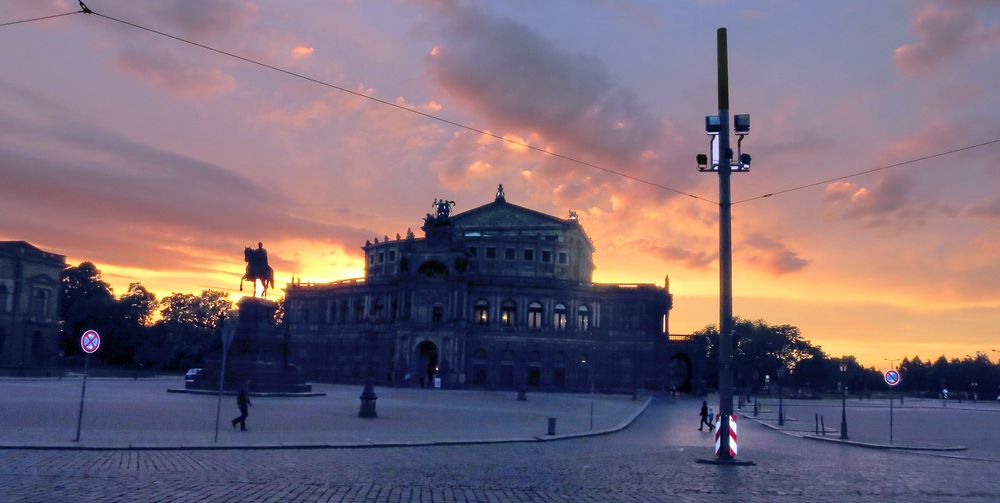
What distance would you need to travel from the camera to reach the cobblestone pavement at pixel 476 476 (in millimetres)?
13602

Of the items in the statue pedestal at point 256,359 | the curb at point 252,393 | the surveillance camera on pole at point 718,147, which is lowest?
the curb at point 252,393

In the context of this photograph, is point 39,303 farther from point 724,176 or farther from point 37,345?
point 724,176

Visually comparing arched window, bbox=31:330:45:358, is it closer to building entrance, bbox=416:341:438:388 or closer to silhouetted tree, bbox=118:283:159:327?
silhouetted tree, bbox=118:283:159:327

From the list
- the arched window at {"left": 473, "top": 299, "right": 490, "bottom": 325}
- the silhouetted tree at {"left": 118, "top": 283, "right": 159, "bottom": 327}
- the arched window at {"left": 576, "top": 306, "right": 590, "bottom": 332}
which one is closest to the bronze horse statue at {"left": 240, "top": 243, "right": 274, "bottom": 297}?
the arched window at {"left": 473, "top": 299, "right": 490, "bottom": 325}

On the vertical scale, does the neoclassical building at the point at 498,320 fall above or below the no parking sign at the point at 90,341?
above

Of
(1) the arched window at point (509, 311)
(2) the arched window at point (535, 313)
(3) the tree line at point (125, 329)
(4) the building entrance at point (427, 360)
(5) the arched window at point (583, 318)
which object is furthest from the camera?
(3) the tree line at point (125, 329)

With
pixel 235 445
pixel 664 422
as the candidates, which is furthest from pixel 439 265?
pixel 235 445

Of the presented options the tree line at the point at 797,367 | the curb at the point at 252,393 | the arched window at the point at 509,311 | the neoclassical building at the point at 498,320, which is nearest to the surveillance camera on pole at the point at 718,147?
the curb at the point at 252,393

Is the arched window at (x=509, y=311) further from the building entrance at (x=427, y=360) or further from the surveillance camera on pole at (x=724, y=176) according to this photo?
the surveillance camera on pole at (x=724, y=176)

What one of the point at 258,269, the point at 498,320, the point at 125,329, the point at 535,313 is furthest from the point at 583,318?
the point at 125,329

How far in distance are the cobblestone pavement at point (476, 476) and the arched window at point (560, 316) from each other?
7834 cm

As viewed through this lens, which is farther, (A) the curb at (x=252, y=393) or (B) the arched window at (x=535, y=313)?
(B) the arched window at (x=535, y=313)

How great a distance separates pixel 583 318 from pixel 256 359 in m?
58.9

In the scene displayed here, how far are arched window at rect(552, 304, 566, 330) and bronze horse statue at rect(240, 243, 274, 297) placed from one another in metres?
51.6
